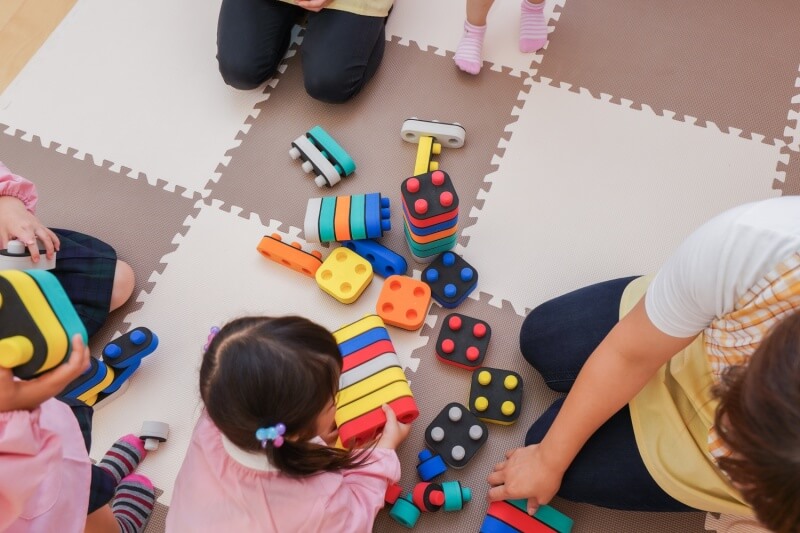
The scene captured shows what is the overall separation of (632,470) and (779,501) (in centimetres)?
39

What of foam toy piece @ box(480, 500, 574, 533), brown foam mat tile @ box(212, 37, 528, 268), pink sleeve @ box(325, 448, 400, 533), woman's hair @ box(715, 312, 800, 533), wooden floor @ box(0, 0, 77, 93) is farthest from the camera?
wooden floor @ box(0, 0, 77, 93)

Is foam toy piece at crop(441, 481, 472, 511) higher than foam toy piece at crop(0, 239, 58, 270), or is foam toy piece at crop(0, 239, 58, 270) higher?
foam toy piece at crop(0, 239, 58, 270)

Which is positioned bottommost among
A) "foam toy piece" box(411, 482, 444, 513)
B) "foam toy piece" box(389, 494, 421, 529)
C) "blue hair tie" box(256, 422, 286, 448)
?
"foam toy piece" box(389, 494, 421, 529)

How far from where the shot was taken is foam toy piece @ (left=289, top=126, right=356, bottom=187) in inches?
53.9

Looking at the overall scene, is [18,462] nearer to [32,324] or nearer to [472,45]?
[32,324]

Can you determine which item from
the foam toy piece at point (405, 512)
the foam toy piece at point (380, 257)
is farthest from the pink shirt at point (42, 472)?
the foam toy piece at point (380, 257)

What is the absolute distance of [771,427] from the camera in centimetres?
58

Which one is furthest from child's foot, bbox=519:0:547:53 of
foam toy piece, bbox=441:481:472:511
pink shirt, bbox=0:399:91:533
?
pink shirt, bbox=0:399:91:533

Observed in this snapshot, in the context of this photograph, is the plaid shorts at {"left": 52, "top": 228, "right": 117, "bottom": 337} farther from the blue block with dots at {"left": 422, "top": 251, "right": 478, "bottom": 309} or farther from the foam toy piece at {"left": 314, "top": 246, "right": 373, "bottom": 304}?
the blue block with dots at {"left": 422, "top": 251, "right": 478, "bottom": 309}

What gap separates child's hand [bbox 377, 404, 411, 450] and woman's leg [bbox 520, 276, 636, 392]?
0.85ft

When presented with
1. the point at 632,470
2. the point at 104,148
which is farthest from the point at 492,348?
the point at 104,148

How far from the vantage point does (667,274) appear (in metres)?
0.79

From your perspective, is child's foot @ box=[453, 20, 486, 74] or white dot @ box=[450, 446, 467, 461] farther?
child's foot @ box=[453, 20, 486, 74]

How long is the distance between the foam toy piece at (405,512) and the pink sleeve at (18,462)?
0.52 metres
